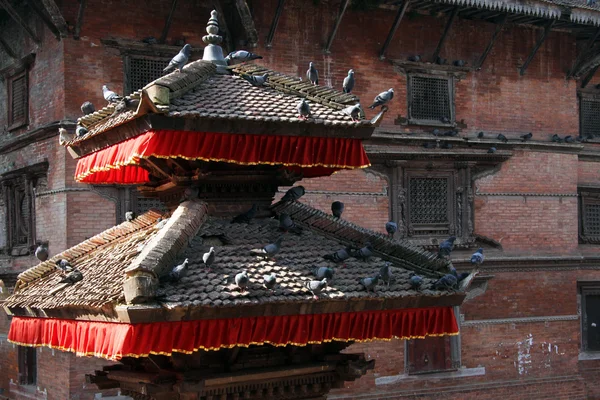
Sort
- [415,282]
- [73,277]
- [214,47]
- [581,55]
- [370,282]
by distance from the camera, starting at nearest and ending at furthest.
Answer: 1. [370,282]
2. [415,282]
3. [73,277]
4. [214,47]
5. [581,55]

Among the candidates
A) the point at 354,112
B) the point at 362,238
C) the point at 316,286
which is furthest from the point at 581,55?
the point at 316,286

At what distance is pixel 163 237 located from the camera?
21.4 ft

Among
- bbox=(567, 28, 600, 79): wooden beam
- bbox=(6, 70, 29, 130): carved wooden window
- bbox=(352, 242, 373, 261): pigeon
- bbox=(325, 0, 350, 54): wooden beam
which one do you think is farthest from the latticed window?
bbox=(352, 242, 373, 261): pigeon

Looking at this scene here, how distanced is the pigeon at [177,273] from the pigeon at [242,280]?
1.21ft

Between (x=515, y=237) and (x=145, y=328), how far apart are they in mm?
13568

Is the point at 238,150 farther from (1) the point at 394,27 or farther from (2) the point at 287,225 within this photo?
(1) the point at 394,27

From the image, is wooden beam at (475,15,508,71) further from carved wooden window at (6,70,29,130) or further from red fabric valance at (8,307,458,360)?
red fabric valance at (8,307,458,360)

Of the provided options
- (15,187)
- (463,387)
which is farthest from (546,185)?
(15,187)

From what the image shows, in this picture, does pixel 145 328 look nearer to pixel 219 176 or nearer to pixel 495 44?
pixel 219 176

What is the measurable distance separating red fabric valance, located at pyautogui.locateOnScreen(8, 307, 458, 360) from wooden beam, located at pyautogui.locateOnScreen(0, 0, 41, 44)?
910 cm

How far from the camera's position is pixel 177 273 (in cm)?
616

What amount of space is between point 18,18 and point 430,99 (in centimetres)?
791

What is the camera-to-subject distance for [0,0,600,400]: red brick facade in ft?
49.1

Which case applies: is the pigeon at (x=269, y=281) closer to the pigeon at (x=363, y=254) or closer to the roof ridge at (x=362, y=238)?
A: the pigeon at (x=363, y=254)
